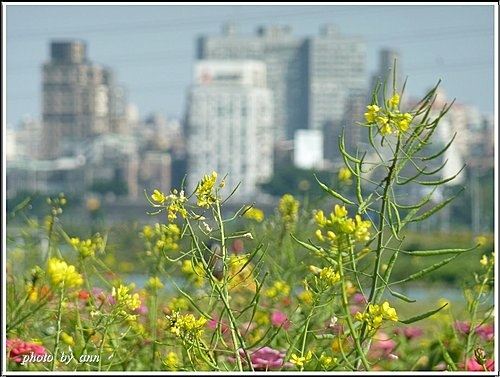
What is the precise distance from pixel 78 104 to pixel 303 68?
1212 centimetres

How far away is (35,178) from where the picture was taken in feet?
134

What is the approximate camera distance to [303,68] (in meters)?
52.8

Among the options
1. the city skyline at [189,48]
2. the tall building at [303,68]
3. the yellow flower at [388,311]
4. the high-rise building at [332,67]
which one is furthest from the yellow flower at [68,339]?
the high-rise building at [332,67]

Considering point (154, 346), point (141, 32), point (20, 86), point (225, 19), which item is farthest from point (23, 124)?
point (154, 346)

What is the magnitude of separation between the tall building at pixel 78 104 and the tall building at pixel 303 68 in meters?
7.49

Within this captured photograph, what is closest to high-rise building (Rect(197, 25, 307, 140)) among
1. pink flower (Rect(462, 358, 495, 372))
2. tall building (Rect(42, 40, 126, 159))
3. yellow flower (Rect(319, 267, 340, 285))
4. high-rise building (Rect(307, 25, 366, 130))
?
high-rise building (Rect(307, 25, 366, 130))

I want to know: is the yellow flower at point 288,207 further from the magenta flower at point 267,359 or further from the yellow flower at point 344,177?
the magenta flower at point 267,359

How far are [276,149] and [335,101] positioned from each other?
790cm

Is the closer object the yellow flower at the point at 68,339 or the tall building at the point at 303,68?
the yellow flower at the point at 68,339

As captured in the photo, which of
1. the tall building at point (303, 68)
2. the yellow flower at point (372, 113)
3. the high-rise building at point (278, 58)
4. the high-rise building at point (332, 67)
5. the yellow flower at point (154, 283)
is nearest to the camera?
the yellow flower at point (372, 113)

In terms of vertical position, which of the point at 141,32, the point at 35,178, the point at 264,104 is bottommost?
the point at 35,178

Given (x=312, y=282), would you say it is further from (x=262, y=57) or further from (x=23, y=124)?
(x=262, y=57)

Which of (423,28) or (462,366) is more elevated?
(423,28)

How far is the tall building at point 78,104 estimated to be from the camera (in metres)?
46.1
